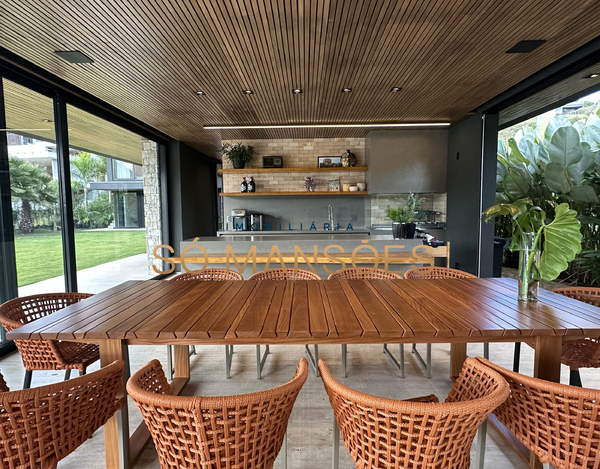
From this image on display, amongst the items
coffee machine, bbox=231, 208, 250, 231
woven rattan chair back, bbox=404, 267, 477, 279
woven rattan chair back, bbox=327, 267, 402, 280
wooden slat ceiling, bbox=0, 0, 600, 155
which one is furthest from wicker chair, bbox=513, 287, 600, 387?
coffee machine, bbox=231, 208, 250, 231

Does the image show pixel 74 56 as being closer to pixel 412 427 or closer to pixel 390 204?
pixel 412 427

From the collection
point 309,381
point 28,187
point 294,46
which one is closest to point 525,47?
point 294,46

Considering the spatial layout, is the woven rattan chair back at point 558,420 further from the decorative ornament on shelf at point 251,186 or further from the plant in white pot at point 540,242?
the decorative ornament on shelf at point 251,186

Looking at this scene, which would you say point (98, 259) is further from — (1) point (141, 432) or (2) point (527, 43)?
(2) point (527, 43)

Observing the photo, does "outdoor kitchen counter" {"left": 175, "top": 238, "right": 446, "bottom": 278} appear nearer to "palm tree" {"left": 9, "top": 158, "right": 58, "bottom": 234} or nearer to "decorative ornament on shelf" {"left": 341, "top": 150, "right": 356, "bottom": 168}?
"palm tree" {"left": 9, "top": 158, "right": 58, "bottom": 234}

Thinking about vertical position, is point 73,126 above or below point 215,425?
above

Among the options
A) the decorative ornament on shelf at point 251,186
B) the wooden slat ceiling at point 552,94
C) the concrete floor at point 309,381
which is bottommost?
the concrete floor at point 309,381

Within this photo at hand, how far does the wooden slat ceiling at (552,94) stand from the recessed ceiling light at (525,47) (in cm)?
73

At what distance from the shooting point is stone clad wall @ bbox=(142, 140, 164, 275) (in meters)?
6.19

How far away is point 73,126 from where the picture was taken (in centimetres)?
395

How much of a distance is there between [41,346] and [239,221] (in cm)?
469

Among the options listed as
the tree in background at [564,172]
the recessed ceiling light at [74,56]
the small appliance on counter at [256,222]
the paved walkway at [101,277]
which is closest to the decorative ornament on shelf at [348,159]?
the small appliance on counter at [256,222]

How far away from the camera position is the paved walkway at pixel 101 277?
3.37 metres

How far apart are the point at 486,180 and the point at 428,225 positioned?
1435mm
